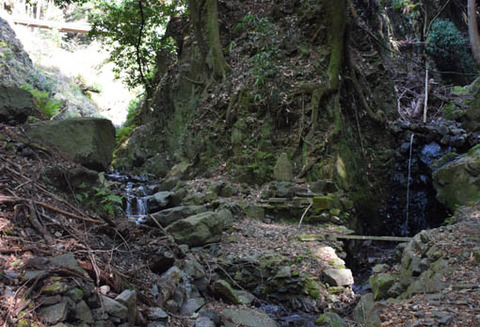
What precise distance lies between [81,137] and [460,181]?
843cm

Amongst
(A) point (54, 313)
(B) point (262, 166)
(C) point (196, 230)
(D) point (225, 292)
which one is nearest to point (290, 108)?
(B) point (262, 166)

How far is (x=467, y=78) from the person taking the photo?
1733 cm

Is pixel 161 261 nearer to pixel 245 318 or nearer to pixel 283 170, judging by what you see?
pixel 245 318

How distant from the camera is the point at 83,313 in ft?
9.12

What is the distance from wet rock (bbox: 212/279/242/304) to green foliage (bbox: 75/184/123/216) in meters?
1.73

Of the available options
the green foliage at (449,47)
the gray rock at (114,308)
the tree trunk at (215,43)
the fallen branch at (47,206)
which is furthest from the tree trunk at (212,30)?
the green foliage at (449,47)

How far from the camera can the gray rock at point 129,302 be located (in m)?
3.08

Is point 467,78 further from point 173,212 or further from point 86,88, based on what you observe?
point 86,88

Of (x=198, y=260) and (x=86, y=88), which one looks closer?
(x=198, y=260)

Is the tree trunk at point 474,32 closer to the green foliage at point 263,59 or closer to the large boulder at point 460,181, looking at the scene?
the large boulder at point 460,181

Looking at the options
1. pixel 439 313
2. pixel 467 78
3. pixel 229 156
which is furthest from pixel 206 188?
pixel 467 78

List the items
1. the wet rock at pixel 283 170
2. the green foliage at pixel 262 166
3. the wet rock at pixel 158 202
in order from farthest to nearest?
the green foliage at pixel 262 166 < the wet rock at pixel 283 170 < the wet rock at pixel 158 202

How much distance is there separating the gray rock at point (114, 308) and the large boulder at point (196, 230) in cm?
273

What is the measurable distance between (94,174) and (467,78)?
18661mm
